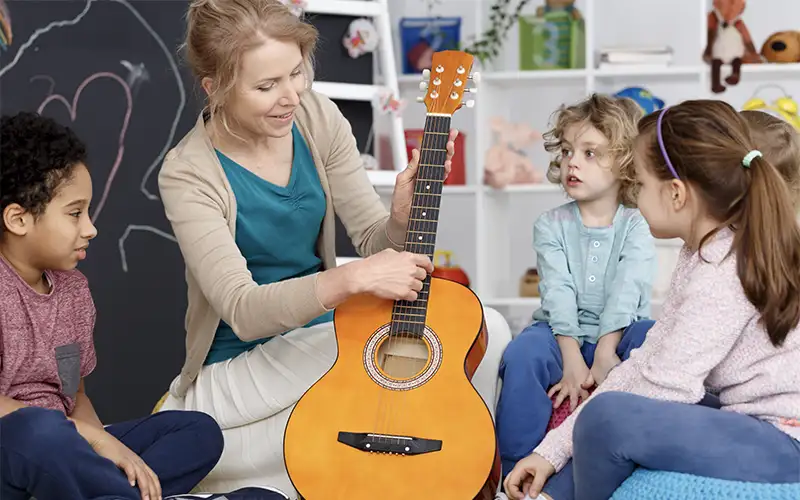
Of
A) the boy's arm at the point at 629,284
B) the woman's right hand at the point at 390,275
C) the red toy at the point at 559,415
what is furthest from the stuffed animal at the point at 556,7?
the woman's right hand at the point at 390,275

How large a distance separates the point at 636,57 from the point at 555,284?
193 centimetres

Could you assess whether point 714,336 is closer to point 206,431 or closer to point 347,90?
point 206,431

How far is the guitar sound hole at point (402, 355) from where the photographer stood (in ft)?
5.82

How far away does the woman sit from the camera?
5.98 ft

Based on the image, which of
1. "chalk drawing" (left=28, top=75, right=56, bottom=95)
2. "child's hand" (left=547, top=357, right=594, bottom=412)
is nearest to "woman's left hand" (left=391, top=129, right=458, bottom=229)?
"child's hand" (left=547, top=357, right=594, bottom=412)

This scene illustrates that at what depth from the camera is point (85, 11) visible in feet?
8.95

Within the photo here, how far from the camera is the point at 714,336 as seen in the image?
1.50 m

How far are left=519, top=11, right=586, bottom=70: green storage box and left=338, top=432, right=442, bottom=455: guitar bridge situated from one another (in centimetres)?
249

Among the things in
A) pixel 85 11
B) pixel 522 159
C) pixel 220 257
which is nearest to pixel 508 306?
pixel 522 159

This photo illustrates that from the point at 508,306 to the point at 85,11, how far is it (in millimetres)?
2070

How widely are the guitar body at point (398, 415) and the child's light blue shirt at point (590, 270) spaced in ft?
1.17

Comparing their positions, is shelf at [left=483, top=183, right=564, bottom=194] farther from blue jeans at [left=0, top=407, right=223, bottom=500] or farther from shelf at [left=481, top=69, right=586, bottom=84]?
blue jeans at [left=0, top=407, right=223, bottom=500]

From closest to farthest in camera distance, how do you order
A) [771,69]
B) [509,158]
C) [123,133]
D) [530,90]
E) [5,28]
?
[5,28]
[123,133]
[771,69]
[509,158]
[530,90]

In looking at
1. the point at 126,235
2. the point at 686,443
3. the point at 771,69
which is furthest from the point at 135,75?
the point at 771,69
